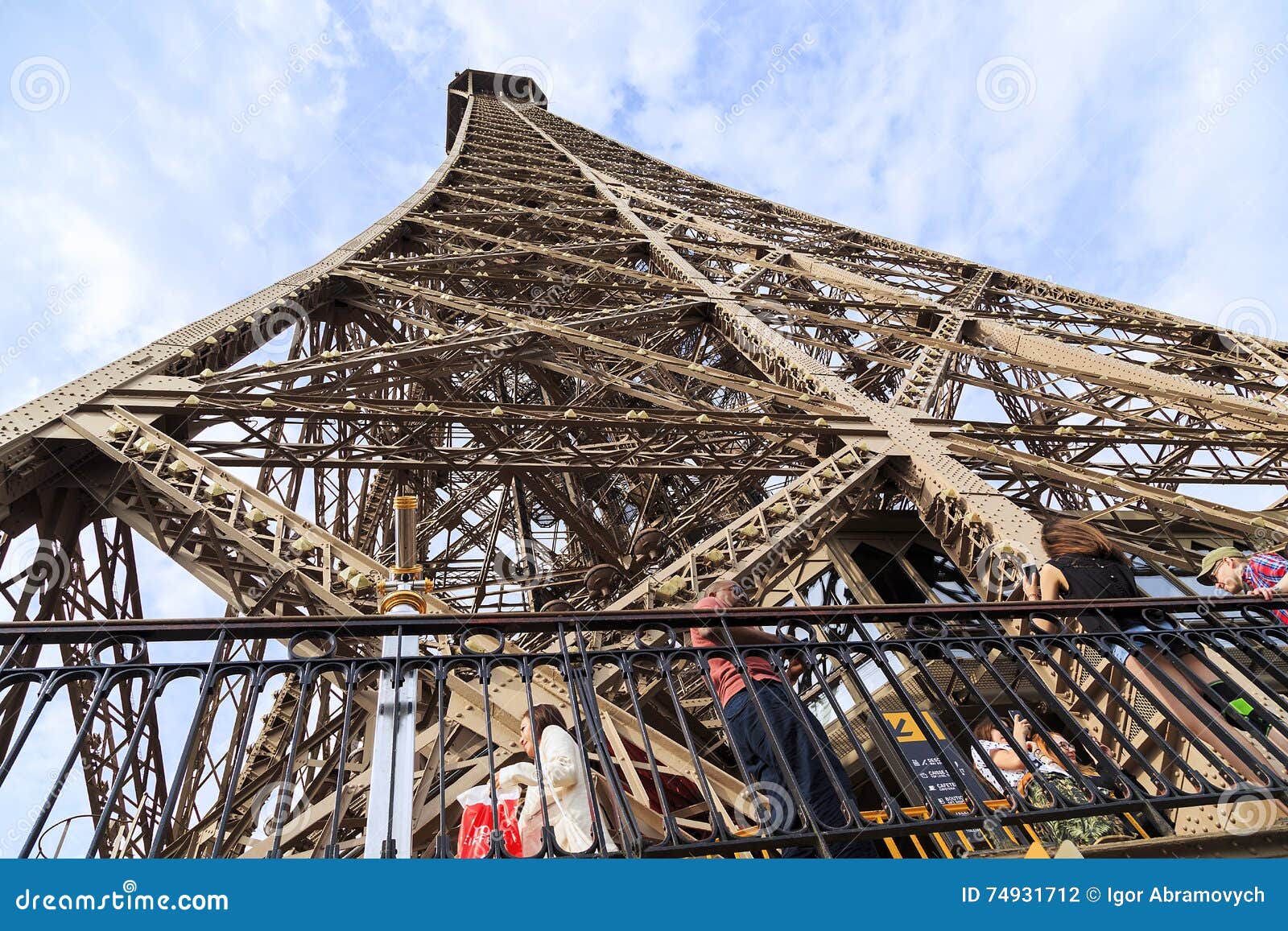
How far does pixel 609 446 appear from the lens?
10016mm

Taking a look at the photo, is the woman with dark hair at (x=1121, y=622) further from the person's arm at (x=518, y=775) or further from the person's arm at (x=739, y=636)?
the person's arm at (x=518, y=775)

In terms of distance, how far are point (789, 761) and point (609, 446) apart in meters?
6.37

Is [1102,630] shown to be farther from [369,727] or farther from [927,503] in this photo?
[369,727]

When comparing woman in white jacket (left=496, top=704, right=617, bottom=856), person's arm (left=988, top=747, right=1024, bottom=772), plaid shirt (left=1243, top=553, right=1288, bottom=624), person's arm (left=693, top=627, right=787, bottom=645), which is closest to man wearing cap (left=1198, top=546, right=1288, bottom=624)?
plaid shirt (left=1243, top=553, right=1288, bottom=624)

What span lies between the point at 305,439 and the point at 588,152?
23.9 metres

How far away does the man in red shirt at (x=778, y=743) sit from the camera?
3547 millimetres

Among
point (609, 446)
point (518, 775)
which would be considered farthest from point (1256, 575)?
point (609, 446)

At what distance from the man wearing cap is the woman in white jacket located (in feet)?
12.4

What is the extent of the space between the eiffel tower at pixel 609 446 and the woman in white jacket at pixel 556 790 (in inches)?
20.2

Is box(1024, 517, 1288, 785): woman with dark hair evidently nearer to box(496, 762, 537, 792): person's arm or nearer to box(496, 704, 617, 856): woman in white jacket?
box(496, 704, 617, 856): woman in white jacket

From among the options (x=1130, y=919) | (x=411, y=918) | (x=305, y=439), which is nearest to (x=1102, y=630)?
(x=1130, y=919)

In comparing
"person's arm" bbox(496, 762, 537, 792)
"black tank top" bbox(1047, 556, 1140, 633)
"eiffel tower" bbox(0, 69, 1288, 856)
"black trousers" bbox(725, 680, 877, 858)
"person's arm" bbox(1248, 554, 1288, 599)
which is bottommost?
"black trousers" bbox(725, 680, 877, 858)

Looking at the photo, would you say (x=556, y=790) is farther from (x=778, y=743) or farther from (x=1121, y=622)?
(x=1121, y=622)

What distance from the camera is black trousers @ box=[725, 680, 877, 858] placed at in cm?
355
